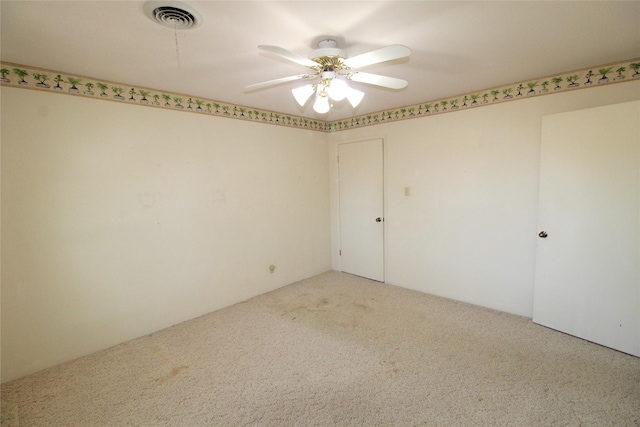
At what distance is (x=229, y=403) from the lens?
1.91 metres

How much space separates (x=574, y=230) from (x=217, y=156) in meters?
3.43

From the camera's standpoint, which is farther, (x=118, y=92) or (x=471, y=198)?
(x=471, y=198)

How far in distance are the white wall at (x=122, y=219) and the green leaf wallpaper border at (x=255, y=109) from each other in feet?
0.25

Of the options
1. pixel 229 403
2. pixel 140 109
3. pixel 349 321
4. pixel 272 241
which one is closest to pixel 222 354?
pixel 229 403

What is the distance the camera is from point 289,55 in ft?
4.94

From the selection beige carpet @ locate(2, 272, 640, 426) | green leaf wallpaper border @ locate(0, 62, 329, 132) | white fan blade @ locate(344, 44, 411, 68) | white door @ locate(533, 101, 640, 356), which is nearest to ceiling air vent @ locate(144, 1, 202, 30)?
white fan blade @ locate(344, 44, 411, 68)

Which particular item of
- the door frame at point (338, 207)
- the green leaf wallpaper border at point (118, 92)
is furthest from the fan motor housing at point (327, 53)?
the door frame at point (338, 207)

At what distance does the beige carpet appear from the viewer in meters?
1.79

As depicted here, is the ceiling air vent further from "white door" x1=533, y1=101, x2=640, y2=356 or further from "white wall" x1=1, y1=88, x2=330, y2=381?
"white door" x1=533, y1=101, x2=640, y2=356

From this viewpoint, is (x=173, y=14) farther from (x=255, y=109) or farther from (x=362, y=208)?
(x=362, y=208)

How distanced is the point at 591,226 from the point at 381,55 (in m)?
2.28

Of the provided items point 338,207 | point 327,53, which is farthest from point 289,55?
point 338,207

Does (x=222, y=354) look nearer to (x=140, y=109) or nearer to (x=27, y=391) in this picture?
(x=27, y=391)

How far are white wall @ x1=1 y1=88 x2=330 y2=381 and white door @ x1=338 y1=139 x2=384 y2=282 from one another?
0.98 m
